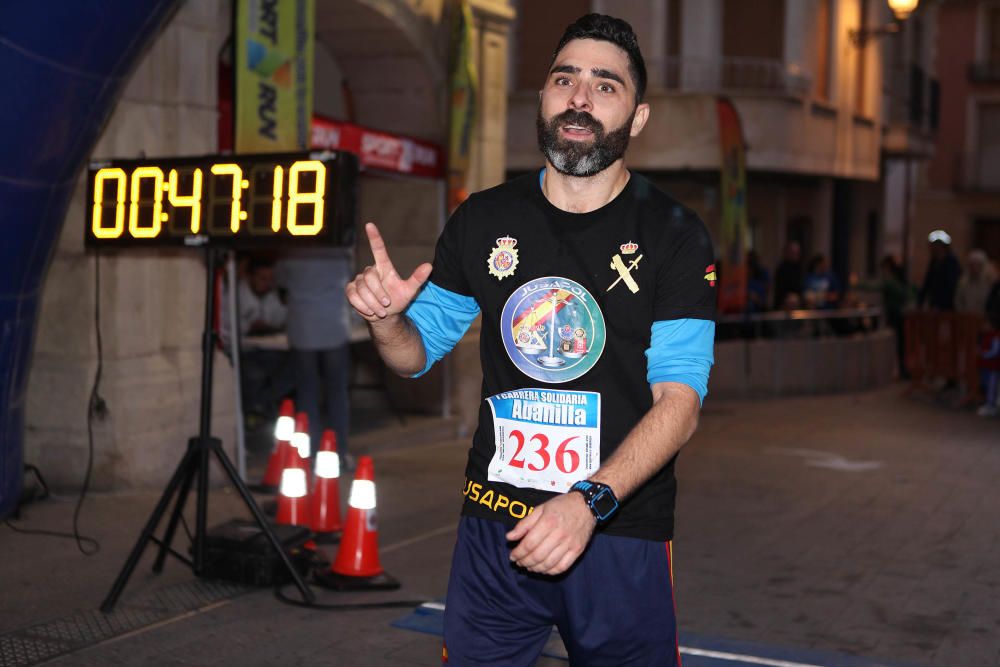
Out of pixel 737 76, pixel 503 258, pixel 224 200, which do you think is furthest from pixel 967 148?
pixel 503 258

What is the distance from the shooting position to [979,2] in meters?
43.0

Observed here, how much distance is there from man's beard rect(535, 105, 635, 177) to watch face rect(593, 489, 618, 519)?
793 mm

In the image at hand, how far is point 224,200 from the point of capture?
6.18 meters

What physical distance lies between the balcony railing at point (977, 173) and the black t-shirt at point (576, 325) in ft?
139

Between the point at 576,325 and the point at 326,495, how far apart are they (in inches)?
186

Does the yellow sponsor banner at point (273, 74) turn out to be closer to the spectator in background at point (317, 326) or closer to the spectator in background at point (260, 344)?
the spectator in background at point (317, 326)

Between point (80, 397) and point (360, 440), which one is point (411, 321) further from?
point (360, 440)

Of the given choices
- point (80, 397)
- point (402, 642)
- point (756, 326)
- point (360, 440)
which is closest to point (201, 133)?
point (80, 397)

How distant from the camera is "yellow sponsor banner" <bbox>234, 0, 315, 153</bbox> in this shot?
8820 millimetres

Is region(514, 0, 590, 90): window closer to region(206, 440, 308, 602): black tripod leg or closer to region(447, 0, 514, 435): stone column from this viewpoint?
region(447, 0, 514, 435): stone column

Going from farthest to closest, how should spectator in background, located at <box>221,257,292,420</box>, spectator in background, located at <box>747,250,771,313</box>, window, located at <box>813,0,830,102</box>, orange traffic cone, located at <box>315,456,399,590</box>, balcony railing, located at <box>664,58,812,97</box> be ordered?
window, located at <box>813,0,830,102</box> < balcony railing, located at <box>664,58,812,97</box> < spectator in background, located at <box>747,250,771,313</box> < spectator in background, located at <box>221,257,292,420</box> < orange traffic cone, located at <box>315,456,399,590</box>

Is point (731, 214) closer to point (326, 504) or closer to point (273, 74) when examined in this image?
point (273, 74)

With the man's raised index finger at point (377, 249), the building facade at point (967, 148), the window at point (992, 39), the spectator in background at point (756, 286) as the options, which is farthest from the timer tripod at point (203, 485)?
the window at point (992, 39)

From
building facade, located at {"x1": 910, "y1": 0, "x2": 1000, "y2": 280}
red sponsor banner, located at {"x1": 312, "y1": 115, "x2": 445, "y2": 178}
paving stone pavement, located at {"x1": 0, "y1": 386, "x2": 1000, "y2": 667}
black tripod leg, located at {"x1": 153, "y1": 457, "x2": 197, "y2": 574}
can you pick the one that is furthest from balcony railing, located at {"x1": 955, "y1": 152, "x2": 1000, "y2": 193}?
black tripod leg, located at {"x1": 153, "y1": 457, "x2": 197, "y2": 574}
